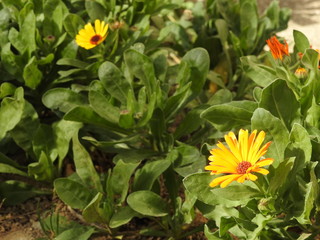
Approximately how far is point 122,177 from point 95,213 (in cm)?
22

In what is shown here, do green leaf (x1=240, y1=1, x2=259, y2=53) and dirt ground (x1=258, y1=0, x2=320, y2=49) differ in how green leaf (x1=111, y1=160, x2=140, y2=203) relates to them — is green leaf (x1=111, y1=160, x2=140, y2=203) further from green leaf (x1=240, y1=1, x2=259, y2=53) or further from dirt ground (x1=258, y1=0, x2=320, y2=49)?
dirt ground (x1=258, y1=0, x2=320, y2=49)

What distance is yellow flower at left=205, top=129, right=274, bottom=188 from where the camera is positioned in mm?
1830

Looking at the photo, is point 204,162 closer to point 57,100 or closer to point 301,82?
point 301,82

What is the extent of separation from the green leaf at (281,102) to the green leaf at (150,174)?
547mm

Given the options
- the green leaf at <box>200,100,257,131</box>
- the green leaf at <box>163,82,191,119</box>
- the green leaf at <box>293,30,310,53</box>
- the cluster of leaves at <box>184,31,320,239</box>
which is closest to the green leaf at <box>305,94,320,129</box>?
the cluster of leaves at <box>184,31,320,239</box>

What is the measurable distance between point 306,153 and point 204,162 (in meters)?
0.57

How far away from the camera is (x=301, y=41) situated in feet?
8.96

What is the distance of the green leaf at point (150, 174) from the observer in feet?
8.51

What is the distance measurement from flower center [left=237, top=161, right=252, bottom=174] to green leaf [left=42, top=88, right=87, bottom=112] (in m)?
1.21

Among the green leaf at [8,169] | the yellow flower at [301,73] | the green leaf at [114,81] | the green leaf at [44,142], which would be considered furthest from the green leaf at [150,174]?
the yellow flower at [301,73]

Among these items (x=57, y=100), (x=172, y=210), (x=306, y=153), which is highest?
(x=306, y=153)

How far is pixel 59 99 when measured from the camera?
284cm

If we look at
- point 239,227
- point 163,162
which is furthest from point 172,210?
point 239,227

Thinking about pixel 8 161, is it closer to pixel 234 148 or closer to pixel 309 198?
pixel 234 148
